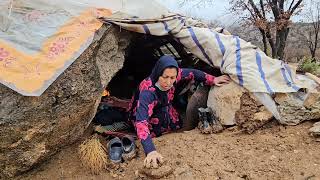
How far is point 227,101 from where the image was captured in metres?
3.93

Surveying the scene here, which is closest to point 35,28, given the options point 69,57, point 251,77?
point 69,57

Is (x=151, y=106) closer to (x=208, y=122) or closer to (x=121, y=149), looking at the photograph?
(x=121, y=149)

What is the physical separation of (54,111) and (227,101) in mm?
1717

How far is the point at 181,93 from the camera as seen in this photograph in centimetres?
477

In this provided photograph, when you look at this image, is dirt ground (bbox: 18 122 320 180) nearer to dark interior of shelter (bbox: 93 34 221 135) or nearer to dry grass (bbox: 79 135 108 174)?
dry grass (bbox: 79 135 108 174)

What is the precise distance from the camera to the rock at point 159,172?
3.19m

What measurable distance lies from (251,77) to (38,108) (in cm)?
208

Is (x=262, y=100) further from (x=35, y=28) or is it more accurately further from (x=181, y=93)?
(x=35, y=28)

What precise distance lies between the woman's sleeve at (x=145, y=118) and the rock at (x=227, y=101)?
0.67 metres

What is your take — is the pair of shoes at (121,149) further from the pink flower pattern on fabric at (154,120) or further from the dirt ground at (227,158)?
the pink flower pattern on fabric at (154,120)

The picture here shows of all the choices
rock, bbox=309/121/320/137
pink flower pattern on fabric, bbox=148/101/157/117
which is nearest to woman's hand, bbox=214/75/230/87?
pink flower pattern on fabric, bbox=148/101/157/117

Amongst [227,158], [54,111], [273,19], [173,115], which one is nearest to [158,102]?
[173,115]

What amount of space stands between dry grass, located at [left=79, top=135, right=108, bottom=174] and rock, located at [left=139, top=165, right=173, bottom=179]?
0.49 metres

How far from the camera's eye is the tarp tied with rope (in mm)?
3367
